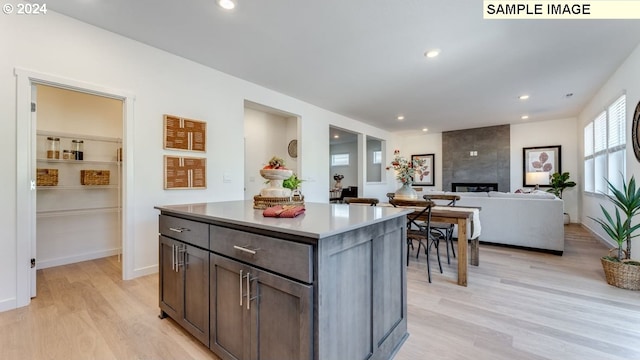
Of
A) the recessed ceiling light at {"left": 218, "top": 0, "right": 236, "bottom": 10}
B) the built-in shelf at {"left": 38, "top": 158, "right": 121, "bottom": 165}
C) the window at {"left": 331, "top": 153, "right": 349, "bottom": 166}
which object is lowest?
the built-in shelf at {"left": 38, "top": 158, "right": 121, "bottom": 165}

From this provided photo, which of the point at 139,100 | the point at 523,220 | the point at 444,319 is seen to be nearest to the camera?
the point at 444,319

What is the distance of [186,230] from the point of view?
177 centimetres

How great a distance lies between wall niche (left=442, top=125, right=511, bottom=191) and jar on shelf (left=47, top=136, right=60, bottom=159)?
8738 millimetres

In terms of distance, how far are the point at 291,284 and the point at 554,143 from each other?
8.52 metres

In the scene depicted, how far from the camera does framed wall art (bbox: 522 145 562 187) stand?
6812 mm

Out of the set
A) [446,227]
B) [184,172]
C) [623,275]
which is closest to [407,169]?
[446,227]

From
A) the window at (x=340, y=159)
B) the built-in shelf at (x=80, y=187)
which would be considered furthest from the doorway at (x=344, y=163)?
the built-in shelf at (x=80, y=187)

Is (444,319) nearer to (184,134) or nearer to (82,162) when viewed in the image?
(184,134)

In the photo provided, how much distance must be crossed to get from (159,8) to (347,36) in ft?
5.89

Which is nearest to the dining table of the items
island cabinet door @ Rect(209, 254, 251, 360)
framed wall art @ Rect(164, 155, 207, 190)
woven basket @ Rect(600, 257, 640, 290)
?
woven basket @ Rect(600, 257, 640, 290)

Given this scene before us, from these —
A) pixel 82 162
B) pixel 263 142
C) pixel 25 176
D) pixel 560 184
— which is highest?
pixel 263 142

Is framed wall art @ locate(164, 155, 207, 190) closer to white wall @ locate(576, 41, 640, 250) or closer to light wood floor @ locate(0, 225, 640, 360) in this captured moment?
light wood floor @ locate(0, 225, 640, 360)

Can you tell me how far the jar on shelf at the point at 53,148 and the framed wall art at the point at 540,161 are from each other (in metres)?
9.68

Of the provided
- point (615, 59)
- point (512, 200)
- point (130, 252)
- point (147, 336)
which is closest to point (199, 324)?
point (147, 336)
